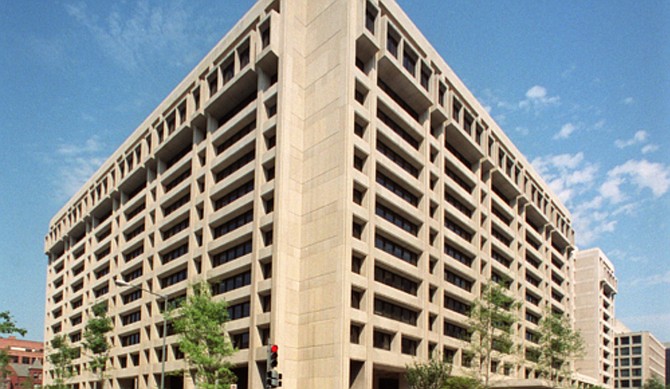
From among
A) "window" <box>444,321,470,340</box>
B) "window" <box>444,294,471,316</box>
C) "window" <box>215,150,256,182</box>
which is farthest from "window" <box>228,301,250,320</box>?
"window" <box>444,294,471,316</box>

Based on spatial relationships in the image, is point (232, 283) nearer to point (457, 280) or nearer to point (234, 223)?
point (234, 223)

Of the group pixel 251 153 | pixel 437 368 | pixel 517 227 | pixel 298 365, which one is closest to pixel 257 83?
pixel 251 153

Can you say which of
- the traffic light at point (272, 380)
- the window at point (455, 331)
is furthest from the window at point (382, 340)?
the traffic light at point (272, 380)

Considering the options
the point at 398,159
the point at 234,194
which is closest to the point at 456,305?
the point at 398,159

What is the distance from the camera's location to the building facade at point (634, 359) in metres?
165

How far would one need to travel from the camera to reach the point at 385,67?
48.3 meters

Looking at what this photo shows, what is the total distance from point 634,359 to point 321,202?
161054 mm

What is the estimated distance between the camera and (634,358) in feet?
551

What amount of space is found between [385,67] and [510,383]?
103 feet

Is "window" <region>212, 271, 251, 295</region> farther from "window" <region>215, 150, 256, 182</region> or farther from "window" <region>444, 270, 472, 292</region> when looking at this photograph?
"window" <region>444, 270, 472, 292</region>

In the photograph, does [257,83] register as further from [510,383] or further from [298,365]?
[510,383]

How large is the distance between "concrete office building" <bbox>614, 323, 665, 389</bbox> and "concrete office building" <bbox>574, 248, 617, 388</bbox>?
46009 millimetres

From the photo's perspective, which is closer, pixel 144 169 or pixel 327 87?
pixel 327 87

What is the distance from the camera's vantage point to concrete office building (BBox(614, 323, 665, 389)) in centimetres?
16512
